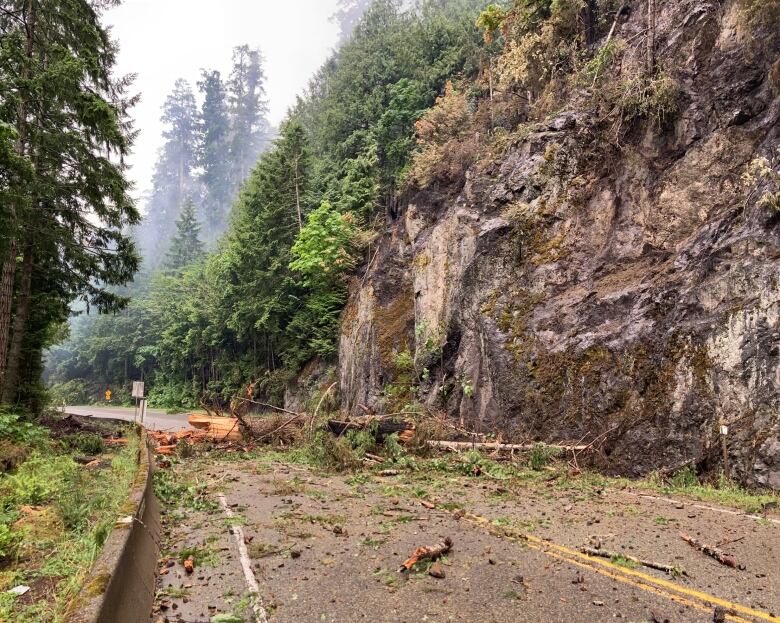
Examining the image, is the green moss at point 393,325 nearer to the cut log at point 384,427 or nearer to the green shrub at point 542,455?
the cut log at point 384,427

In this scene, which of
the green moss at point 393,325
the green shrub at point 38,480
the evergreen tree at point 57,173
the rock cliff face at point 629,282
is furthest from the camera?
the green moss at point 393,325

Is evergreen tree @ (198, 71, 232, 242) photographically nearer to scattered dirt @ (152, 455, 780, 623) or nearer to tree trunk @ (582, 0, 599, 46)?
tree trunk @ (582, 0, 599, 46)

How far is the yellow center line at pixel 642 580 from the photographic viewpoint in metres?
4.25

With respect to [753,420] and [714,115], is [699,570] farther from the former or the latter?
[714,115]

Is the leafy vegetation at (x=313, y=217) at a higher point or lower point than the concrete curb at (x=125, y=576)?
higher

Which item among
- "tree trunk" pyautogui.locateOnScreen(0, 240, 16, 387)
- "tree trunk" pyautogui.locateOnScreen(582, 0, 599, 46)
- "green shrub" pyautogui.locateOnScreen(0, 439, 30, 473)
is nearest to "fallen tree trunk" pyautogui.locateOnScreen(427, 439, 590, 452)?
"green shrub" pyautogui.locateOnScreen(0, 439, 30, 473)

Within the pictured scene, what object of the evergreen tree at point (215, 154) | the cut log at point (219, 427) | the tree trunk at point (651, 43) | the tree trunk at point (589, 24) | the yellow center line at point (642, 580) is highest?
the evergreen tree at point (215, 154)

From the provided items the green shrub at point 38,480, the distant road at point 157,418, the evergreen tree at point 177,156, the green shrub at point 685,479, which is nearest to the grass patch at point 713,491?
the green shrub at point 685,479

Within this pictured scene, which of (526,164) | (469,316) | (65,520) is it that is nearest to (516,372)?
(469,316)

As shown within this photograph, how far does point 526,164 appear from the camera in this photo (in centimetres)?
1716

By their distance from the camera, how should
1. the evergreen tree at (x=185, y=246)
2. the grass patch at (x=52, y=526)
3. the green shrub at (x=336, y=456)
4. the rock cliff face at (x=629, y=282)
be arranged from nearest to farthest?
the grass patch at (x=52, y=526) < the rock cliff face at (x=629, y=282) < the green shrub at (x=336, y=456) < the evergreen tree at (x=185, y=246)

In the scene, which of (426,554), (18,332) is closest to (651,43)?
(426,554)

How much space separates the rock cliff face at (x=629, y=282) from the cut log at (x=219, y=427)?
214 inches

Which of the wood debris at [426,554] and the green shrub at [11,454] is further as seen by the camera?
the green shrub at [11,454]
